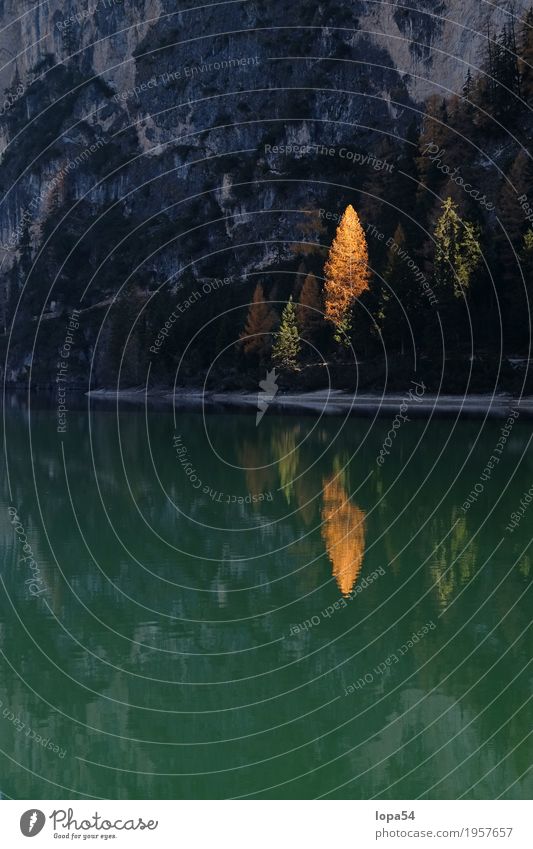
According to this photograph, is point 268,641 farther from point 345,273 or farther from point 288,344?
point 288,344

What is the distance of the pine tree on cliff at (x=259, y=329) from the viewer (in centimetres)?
7900

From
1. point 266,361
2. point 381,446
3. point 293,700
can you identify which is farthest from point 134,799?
point 266,361

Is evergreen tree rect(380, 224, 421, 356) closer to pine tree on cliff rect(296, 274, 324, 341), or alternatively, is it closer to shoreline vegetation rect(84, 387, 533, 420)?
shoreline vegetation rect(84, 387, 533, 420)

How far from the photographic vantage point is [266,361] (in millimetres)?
78125

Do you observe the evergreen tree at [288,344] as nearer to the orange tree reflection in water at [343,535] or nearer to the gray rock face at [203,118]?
the gray rock face at [203,118]

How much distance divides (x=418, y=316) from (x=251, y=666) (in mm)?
51787

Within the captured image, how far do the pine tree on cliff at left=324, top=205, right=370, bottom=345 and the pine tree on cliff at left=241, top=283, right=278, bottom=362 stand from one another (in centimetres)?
805

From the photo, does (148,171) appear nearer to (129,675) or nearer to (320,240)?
(320,240)

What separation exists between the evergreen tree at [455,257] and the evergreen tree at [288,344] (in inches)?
498

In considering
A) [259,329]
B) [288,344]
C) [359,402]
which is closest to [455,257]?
[359,402]

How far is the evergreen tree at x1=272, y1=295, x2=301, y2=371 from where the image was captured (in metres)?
73.3

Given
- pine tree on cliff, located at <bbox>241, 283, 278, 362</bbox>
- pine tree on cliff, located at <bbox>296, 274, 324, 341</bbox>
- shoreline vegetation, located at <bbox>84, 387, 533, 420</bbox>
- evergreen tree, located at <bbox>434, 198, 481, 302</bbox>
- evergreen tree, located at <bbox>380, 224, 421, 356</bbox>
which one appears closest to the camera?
shoreline vegetation, located at <bbox>84, 387, 533, 420</bbox>

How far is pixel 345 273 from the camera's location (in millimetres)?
71188

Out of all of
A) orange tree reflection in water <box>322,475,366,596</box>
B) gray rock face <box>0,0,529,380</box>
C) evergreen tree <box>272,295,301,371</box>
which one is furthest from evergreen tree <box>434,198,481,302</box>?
orange tree reflection in water <box>322,475,366,596</box>
